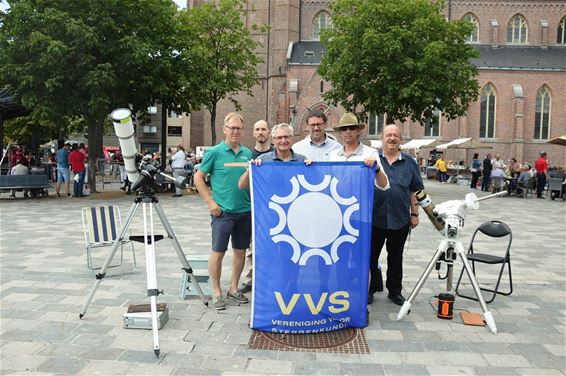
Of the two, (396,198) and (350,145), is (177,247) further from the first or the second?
(396,198)

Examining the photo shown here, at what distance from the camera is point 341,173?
473 cm

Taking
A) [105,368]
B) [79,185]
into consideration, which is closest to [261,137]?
[105,368]

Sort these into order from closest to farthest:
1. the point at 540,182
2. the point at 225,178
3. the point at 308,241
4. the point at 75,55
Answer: the point at 308,241, the point at 225,178, the point at 75,55, the point at 540,182

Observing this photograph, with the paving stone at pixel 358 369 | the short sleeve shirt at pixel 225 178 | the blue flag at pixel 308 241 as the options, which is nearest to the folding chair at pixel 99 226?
the short sleeve shirt at pixel 225 178

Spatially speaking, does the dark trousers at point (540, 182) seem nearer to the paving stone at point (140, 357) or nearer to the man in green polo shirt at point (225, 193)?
the man in green polo shirt at point (225, 193)

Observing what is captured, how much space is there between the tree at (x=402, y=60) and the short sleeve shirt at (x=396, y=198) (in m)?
15.3

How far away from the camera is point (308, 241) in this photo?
4660 millimetres

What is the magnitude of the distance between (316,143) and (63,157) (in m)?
14.9

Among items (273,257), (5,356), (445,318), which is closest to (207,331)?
(273,257)

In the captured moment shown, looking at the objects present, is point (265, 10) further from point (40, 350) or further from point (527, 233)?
point (40, 350)

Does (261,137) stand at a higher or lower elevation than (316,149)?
higher

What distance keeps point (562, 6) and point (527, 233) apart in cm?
4410

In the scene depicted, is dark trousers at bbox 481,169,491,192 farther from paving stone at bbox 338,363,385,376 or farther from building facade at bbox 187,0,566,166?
paving stone at bbox 338,363,385,376

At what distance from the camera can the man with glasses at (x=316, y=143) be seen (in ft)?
17.7
